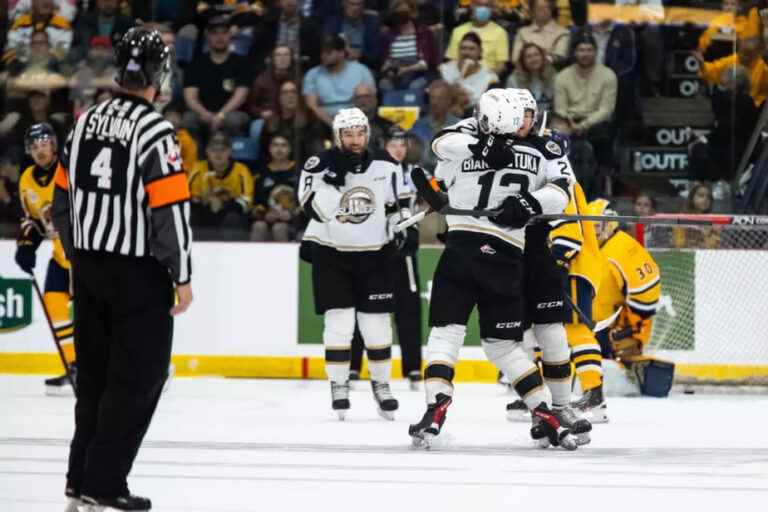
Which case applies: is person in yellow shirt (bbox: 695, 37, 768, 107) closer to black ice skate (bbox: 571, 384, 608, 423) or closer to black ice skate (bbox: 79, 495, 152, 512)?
black ice skate (bbox: 571, 384, 608, 423)

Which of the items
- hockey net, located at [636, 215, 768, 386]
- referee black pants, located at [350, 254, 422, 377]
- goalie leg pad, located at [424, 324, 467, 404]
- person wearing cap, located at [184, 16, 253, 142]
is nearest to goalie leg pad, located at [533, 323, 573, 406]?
goalie leg pad, located at [424, 324, 467, 404]

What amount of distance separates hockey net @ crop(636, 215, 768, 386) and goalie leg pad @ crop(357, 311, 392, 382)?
231 centimetres

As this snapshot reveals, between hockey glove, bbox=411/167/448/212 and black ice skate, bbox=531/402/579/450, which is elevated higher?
hockey glove, bbox=411/167/448/212

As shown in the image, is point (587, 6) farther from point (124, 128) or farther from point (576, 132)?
point (124, 128)

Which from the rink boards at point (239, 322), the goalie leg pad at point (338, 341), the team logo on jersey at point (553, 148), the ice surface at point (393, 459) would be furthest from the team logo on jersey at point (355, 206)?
the rink boards at point (239, 322)

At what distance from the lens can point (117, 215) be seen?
4328 mm

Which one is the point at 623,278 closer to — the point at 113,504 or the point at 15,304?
the point at 15,304

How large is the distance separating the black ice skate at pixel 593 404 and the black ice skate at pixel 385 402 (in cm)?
91

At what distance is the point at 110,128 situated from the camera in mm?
4355

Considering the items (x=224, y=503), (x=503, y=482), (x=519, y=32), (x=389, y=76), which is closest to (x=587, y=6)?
(x=519, y=32)

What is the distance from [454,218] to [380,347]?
1696 mm

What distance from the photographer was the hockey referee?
14.1 ft

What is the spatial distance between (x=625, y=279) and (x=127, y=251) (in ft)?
15.3

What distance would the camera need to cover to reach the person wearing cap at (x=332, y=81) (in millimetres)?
10750
